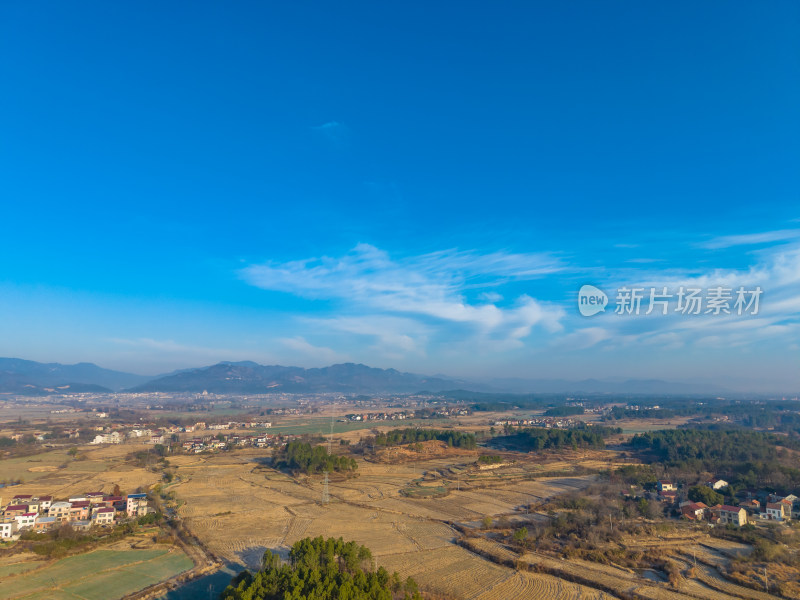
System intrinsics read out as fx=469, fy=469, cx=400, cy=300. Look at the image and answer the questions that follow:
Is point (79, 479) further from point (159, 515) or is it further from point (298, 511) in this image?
point (298, 511)

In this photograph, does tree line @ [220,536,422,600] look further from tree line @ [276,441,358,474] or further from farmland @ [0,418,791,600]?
tree line @ [276,441,358,474]

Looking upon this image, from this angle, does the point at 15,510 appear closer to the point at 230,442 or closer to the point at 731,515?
the point at 230,442

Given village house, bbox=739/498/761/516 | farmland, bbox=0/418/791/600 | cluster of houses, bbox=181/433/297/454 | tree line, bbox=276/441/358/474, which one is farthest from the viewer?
cluster of houses, bbox=181/433/297/454

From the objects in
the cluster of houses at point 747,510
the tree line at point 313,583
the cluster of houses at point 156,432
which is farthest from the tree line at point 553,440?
the cluster of houses at point 156,432

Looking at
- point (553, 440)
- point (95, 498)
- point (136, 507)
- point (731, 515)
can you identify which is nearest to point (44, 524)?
point (136, 507)

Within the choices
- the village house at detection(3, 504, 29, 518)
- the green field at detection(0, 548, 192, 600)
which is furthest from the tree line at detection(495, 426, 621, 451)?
the village house at detection(3, 504, 29, 518)

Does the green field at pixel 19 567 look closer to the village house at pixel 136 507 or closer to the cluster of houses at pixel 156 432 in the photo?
the village house at pixel 136 507
